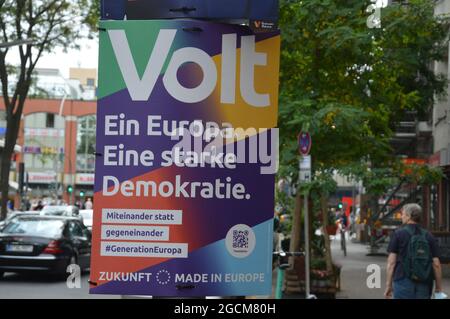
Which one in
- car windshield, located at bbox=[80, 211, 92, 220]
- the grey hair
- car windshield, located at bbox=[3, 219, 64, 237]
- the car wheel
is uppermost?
the grey hair

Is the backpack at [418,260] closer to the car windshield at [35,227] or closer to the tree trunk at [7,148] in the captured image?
the car windshield at [35,227]

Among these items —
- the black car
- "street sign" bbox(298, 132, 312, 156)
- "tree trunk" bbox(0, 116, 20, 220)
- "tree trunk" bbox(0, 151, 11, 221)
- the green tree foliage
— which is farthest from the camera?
"tree trunk" bbox(0, 151, 11, 221)

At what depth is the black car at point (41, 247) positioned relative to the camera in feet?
57.2

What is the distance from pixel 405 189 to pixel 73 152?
58.2m

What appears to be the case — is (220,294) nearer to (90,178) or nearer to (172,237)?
(172,237)

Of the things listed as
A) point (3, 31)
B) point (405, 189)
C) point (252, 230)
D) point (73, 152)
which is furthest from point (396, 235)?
point (73, 152)

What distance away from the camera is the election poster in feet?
14.0

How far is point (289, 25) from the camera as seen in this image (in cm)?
1464

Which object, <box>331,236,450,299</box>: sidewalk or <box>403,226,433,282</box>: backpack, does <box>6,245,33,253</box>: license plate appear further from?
<box>403,226,433,282</box>: backpack

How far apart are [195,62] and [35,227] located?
587 inches

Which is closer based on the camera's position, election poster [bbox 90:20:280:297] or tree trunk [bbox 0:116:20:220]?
election poster [bbox 90:20:280:297]

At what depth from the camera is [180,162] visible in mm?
4250

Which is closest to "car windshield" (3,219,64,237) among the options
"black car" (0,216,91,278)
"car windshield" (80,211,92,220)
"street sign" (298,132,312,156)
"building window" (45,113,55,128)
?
"black car" (0,216,91,278)

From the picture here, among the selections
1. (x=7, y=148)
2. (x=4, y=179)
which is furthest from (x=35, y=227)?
(x=4, y=179)
